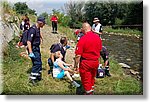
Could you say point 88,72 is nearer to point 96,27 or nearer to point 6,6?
point 96,27

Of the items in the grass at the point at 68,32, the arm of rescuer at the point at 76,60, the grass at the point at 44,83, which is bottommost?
the grass at the point at 44,83

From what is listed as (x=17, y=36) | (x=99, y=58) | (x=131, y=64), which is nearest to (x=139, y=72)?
(x=131, y=64)

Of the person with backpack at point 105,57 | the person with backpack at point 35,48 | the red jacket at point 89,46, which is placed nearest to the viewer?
the red jacket at point 89,46

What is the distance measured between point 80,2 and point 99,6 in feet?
0.57

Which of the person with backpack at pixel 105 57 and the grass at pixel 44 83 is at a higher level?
the person with backpack at pixel 105 57

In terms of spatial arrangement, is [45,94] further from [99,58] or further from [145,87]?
[145,87]

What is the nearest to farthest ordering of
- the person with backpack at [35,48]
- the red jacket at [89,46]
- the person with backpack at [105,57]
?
the red jacket at [89,46]
the person with backpack at [35,48]
the person with backpack at [105,57]

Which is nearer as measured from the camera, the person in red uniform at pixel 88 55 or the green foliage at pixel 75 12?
the person in red uniform at pixel 88 55

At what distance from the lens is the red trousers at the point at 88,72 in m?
3.89

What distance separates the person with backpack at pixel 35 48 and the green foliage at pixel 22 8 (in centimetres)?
12

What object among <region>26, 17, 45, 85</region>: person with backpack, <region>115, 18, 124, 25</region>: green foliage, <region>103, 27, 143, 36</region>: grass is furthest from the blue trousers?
<region>115, 18, 124, 25</region>: green foliage

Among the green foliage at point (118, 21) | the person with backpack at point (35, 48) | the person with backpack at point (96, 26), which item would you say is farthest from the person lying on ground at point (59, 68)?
the green foliage at point (118, 21)

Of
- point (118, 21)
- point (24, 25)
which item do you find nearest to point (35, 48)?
point (24, 25)

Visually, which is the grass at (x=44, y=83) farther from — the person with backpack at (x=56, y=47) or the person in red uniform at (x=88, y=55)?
the person in red uniform at (x=88, y=55)
